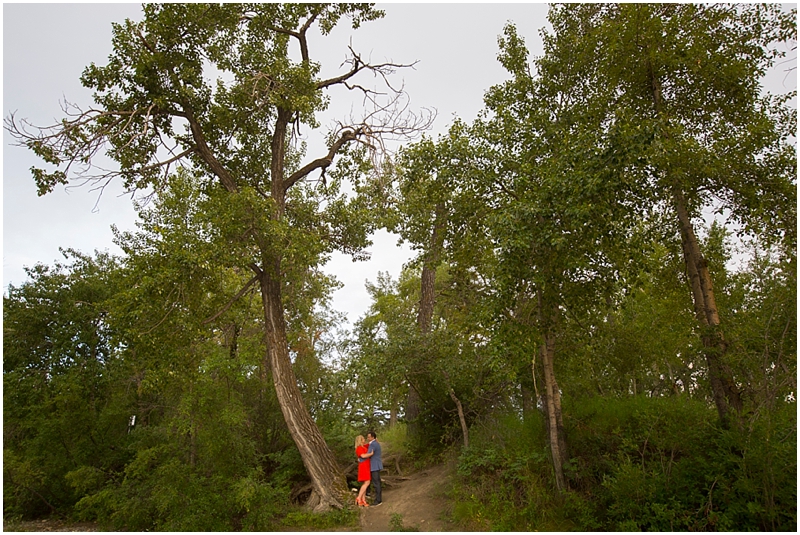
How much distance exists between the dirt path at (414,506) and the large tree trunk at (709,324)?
192 inches

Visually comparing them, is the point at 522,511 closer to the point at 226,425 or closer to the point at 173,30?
the point at 226,425

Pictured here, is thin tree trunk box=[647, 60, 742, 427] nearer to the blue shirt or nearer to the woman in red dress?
the blue shirt

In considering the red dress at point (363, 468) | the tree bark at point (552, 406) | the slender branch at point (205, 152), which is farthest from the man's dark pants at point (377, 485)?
the slender branch at point (205, 152)

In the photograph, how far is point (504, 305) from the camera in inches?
290

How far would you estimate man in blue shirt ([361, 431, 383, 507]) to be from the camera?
9820 millimetres

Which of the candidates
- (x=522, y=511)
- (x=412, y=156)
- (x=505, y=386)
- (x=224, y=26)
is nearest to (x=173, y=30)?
(x=224, y=26)

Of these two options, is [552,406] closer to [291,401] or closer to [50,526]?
[291,401]

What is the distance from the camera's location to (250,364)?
1411 cm

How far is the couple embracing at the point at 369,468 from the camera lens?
9812mm

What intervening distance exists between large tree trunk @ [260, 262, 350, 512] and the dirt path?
0.83m

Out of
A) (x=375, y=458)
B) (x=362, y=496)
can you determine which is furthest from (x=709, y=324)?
(x=362, y=496)

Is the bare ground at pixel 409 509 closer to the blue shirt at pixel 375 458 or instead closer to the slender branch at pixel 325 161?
the blue shirt at pixel 375 458

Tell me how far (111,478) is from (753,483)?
46.0 feet

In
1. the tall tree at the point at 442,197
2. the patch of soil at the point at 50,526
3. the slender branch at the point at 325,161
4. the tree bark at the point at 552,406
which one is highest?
the slender branch at the point at 325,161
